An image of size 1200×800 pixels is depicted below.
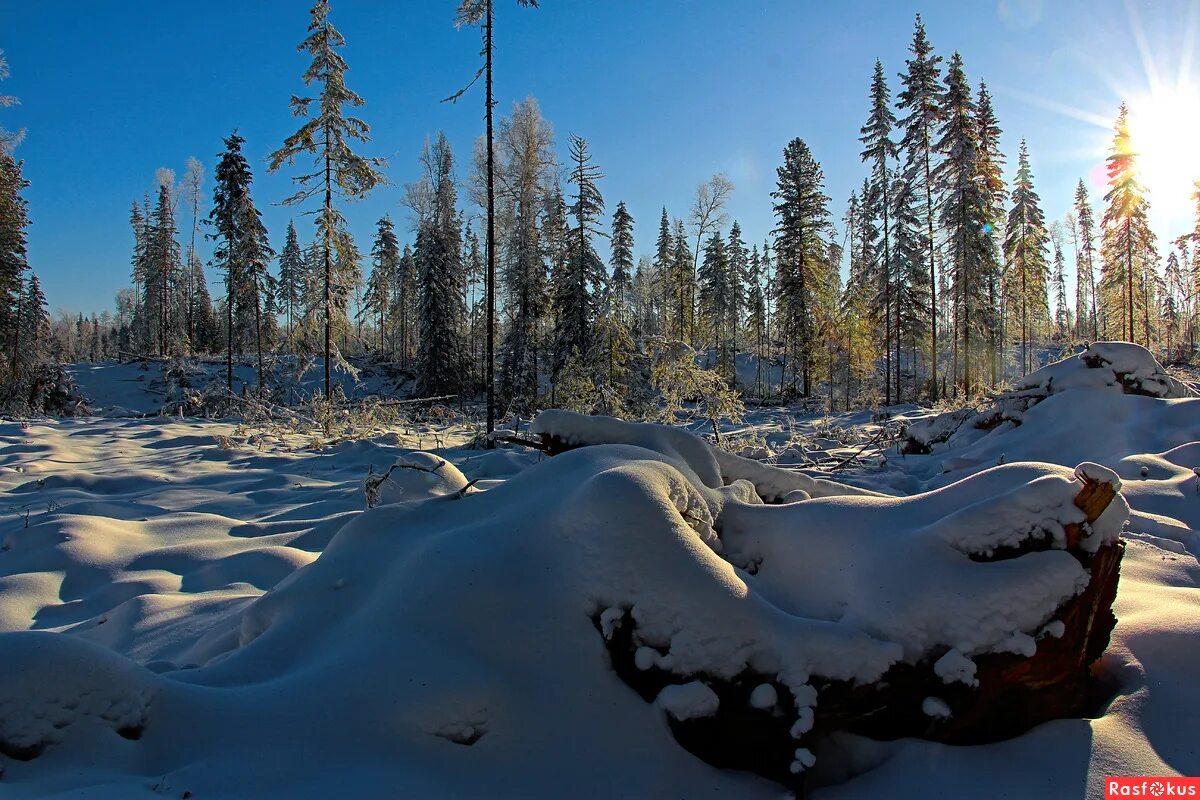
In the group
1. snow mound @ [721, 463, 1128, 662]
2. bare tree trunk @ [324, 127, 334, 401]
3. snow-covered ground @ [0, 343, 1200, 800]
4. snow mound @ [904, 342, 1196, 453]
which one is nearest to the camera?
snow-covered ground @ [0, 343, 1200, 800]

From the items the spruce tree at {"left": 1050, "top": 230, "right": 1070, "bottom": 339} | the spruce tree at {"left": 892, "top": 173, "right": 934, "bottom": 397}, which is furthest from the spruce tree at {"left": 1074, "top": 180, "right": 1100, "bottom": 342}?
the spruce tree at {"left": 892, "top": 173, "right": 934, "bottom": 397}

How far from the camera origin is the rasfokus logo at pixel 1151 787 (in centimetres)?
186

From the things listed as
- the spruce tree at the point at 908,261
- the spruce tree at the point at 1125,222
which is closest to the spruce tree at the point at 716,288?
the spruce tree at the point at 908,261

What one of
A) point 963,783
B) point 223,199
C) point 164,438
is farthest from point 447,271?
point 963,783

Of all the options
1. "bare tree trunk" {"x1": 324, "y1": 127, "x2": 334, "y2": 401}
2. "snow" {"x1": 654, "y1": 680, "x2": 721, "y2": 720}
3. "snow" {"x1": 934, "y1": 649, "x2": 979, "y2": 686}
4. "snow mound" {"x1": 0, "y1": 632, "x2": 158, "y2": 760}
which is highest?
"bare tree trunk" {"x1": 324, "y1": 127, "x2": 334, "y2": 401}

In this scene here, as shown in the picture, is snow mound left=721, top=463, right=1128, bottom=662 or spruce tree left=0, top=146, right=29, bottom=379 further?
spruce tree left=0, top=146, right=29, bottom=379

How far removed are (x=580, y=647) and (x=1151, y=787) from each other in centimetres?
193

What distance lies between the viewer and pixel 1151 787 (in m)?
1.90

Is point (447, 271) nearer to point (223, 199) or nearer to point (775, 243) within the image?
point (223, 199)

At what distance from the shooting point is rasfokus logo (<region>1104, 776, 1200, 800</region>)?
1.86 m

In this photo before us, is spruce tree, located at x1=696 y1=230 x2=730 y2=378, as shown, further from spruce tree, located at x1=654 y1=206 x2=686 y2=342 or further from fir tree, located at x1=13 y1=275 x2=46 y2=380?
fir tree, located at x1=13 y1=275 x2=46 y2=380

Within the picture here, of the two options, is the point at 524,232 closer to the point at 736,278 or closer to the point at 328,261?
the point at 328,261

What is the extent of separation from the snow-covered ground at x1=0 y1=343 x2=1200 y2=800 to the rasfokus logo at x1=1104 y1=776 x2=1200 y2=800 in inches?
1.4

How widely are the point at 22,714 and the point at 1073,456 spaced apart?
864 cm
